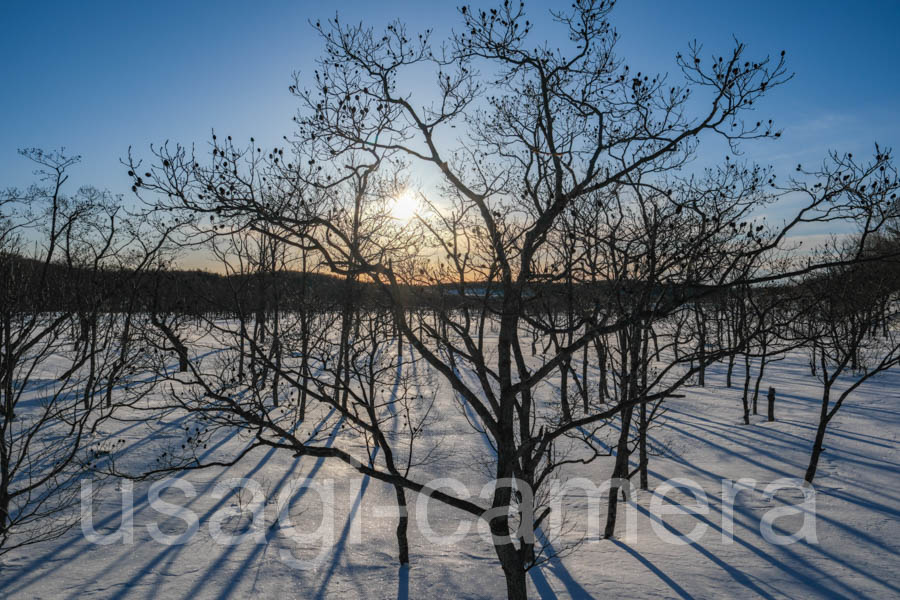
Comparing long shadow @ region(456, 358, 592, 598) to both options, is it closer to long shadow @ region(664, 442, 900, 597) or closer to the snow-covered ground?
the snow-covered ground

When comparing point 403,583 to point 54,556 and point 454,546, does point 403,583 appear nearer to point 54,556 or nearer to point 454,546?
point 454,546

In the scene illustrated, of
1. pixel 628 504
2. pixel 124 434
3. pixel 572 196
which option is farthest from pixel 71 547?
pixel 628 504

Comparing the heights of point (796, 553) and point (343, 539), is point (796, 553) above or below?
above

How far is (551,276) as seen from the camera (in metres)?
5.69

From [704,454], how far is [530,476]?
14201 millimetres

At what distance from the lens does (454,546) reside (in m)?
11.9

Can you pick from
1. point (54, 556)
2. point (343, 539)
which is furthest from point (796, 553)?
point (54, 556)

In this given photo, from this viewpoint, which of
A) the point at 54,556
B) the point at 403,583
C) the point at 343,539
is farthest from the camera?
the point at 343,539

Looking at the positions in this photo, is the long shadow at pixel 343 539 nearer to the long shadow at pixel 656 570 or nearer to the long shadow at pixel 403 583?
the long shadow at pixel 403 583

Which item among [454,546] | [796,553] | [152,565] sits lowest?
[454,546]

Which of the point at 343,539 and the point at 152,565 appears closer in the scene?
the point at 152,565

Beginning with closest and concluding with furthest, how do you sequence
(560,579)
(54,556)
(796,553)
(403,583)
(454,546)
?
(54,556), (403,583), (560,579), (796,553), (454,546)

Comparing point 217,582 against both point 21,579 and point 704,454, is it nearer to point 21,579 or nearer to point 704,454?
point 21,579

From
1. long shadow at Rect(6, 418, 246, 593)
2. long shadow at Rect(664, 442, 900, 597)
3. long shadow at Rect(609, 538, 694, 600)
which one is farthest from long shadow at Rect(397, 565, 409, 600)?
long shadow at Rect(664, 442, 900, 597)
